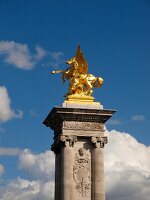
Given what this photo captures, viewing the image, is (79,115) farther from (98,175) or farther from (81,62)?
(81,62)

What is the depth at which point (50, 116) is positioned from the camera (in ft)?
116

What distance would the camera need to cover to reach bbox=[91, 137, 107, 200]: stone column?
3356cm

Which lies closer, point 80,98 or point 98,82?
point 80,98

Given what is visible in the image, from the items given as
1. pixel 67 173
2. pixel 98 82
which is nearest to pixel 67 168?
pixel 67 173

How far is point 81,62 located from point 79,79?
1.29m

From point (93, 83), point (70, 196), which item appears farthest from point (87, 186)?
point (93, 83)

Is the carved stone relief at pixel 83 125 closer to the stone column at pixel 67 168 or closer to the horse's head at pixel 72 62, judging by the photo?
the stone column at pixel 67 168

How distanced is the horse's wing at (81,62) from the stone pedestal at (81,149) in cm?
273

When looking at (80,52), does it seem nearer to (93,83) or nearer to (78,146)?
(93,83)

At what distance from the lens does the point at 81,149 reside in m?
34.1

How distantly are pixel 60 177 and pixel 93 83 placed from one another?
6172mm

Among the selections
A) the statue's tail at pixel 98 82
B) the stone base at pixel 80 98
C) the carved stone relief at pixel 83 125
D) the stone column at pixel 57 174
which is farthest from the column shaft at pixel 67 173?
the statue's tail at pixel 98 82

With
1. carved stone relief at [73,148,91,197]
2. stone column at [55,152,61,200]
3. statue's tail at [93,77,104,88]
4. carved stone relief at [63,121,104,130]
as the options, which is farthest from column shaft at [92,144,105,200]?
statue's tail at [93,77,104,88]

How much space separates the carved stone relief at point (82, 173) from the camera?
1321 inches
